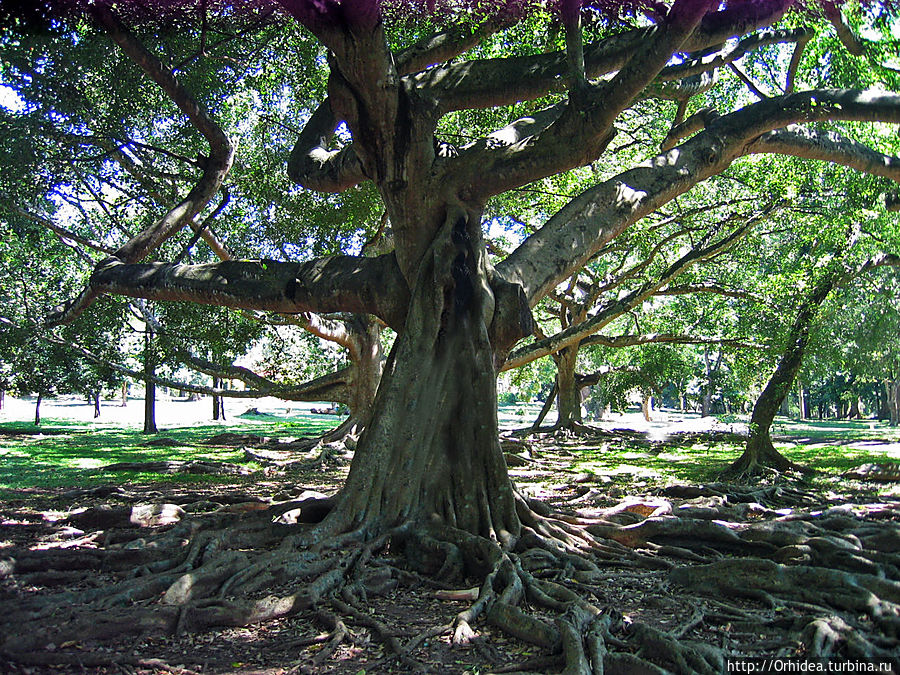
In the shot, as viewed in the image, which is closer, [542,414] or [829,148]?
[829,148]

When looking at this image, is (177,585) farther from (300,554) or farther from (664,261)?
(664,261)

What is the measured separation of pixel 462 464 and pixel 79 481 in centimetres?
801

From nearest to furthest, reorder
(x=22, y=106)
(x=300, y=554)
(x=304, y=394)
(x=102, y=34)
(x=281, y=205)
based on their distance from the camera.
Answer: (x=300, y=554) < (x=102, y=34) < (x=22, y=106) < (x=281, y=205) < (x=304, y=394)

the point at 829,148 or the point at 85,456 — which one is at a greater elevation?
the point at 829,148

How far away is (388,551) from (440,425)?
1224 mm

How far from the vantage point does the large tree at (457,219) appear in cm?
558

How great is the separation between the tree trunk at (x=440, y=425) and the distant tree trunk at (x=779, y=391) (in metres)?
6.00

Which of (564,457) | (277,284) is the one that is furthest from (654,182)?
(564,457)

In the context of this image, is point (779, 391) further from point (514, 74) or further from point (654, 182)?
point (514, 74)

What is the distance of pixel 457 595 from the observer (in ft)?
15.8

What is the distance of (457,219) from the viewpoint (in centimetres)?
662

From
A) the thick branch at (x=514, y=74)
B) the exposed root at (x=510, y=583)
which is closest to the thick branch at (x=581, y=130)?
the thick branch at (x=514, y=74)

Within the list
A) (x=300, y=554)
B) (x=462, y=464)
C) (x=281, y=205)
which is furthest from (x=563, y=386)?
(x=300, y=554)

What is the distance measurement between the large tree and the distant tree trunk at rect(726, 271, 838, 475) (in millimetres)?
3069
